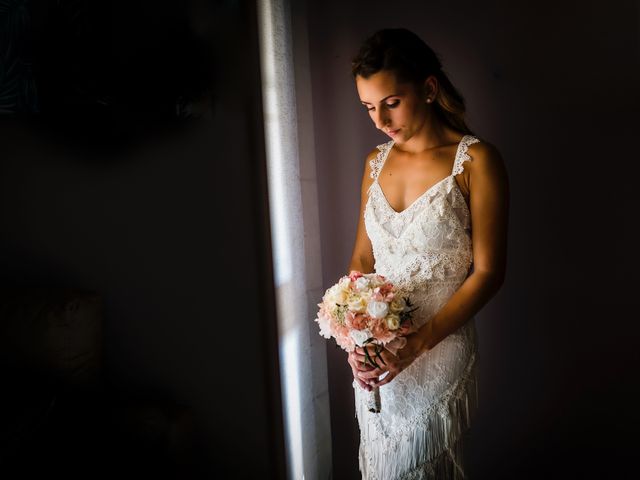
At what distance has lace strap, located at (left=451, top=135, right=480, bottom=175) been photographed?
164cm

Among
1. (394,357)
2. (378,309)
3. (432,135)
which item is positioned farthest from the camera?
(432,135)

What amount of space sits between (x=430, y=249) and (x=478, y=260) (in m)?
0.14

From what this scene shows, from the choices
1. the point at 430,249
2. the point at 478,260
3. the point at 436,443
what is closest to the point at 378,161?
the point at 430,249

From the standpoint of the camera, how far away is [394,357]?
1.60 m

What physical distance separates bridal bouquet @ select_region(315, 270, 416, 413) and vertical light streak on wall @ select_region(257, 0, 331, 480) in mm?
563

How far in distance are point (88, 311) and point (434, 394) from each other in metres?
1.21

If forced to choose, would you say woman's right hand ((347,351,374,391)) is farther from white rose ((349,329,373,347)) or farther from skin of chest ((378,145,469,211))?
skin of chest ((378,145,469,211))

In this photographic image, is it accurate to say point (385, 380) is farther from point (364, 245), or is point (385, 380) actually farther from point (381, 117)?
point (381, 117)

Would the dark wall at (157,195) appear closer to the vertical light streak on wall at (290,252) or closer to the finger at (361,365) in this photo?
the vertical light streak on wall at (290,252)

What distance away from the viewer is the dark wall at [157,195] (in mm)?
1941

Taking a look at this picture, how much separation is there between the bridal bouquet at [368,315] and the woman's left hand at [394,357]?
0.03ft

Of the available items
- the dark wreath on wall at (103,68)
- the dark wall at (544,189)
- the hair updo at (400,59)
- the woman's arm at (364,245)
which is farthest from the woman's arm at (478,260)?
the dark wreath on wall at (103,68)

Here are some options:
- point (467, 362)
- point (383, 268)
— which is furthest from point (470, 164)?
point (467, 362)

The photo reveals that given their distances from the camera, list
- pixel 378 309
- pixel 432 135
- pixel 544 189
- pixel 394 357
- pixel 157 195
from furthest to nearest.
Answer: pixel 544 189 → pixel 157 195 → pixel 432 135 → pixel 394 357 → pixel 378 309
